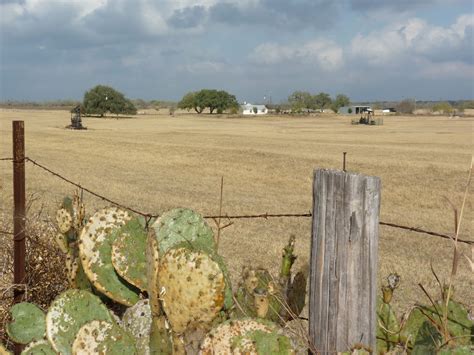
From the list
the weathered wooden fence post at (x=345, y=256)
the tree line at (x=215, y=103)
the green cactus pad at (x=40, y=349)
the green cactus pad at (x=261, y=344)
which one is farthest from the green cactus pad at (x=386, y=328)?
the tree line at (x=215, y=103)

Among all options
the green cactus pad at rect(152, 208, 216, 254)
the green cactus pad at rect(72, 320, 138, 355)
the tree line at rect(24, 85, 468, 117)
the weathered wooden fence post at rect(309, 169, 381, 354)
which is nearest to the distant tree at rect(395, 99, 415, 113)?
the tree line at rect(24, 85, 468, 117)

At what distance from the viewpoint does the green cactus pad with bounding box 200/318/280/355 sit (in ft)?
7.18

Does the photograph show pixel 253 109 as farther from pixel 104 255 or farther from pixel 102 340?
pixel 102 340

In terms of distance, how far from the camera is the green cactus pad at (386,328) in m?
2.57

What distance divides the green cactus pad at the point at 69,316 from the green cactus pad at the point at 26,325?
10.3 inches

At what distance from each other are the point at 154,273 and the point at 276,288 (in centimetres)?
71

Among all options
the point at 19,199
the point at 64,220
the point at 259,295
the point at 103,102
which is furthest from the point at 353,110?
the point at 259,295

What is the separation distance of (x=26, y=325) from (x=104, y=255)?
48 cm

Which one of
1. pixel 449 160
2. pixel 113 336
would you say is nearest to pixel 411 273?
pixel 113 336

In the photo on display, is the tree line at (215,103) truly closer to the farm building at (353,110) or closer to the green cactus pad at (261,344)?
the farm building at (353,110)

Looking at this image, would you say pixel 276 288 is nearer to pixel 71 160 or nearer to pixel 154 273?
pixel 154 273

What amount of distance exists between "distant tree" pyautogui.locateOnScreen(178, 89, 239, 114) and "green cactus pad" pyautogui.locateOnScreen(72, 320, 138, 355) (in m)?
126

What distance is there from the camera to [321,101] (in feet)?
541

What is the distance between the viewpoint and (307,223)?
11797mm
